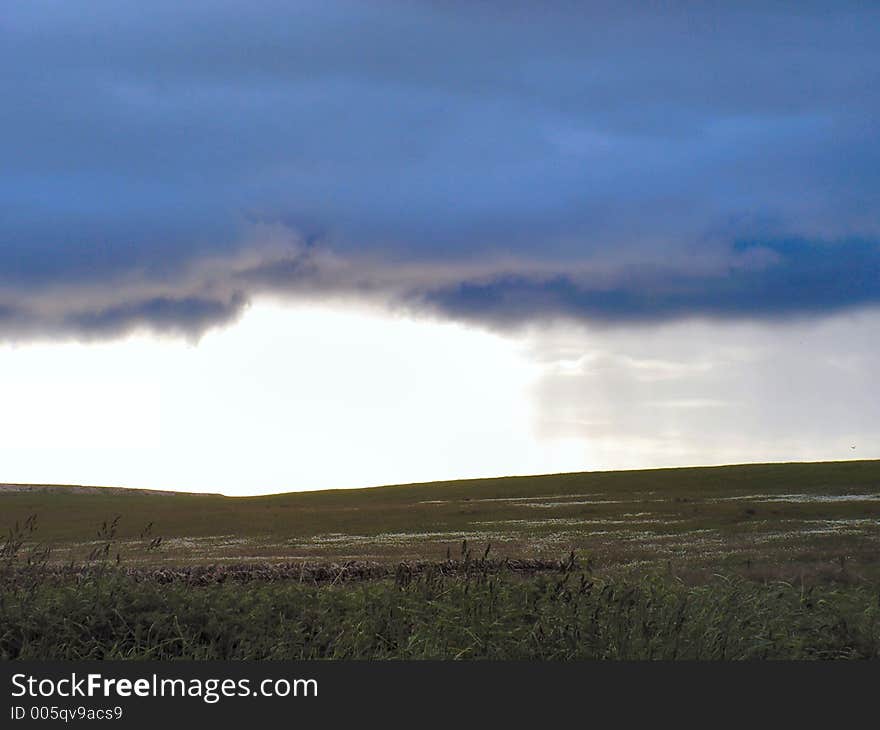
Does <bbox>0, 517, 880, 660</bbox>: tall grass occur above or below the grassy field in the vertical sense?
above

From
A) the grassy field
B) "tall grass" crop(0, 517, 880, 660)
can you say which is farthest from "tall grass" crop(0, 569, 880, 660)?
the grassy field

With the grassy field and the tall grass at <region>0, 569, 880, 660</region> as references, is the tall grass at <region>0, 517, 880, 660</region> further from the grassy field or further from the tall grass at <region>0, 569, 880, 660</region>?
the grassy field

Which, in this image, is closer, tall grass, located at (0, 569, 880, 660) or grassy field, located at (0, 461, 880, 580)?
tall grass, located at (0, 569, 880, 660)

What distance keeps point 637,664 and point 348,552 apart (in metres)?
28.7

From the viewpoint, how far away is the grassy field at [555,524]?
106ft

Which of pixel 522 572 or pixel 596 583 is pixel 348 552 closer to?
pixel 522 572

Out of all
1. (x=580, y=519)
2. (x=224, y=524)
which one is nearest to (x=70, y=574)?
(x=580, y=519)

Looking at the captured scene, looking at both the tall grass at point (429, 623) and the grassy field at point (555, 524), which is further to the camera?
the grassy field at point (555, 524)

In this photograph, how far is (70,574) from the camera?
1700 cm

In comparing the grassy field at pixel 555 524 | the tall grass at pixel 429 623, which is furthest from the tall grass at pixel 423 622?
the grassy field at pixel 555 524

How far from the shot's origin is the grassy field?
1277 inches

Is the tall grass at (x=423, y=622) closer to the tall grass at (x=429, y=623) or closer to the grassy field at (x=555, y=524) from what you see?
the tall grass at (x=429, y=623)

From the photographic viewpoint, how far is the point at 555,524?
5444cm

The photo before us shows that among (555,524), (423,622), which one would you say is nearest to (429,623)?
(423,622)
